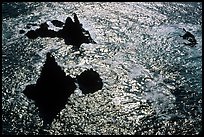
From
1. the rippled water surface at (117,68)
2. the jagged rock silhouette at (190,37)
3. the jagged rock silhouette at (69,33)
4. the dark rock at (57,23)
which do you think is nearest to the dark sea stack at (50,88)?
the rippled water surface at (117,68)

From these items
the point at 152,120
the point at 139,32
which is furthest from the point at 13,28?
the point at 152,120

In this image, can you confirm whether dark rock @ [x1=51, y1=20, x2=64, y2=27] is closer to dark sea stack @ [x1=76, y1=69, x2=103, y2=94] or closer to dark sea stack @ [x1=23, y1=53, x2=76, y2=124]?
dark sea stack @ [x1=76, y1=69, x2=103, y2=94]

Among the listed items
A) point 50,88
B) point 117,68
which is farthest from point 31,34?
point 50,88

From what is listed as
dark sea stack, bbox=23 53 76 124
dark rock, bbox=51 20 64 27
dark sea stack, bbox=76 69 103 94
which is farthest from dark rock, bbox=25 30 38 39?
dark sea stack, bbox=23 53 76 124

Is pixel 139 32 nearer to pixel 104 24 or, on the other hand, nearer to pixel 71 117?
pixel 104 24

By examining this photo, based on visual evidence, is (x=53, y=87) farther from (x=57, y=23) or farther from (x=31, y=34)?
(x=57, y=23)
